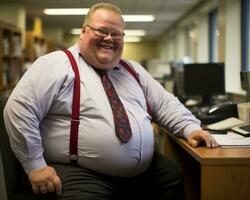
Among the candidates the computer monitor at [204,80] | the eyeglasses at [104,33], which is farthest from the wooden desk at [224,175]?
the computer monitor at [204,80]

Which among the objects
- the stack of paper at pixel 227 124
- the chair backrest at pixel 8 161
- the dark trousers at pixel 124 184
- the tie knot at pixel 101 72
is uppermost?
the tie knot at pixel 101 72

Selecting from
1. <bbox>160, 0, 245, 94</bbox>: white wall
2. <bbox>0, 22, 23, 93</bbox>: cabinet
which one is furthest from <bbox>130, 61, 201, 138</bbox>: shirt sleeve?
<bbox>0, 22, 23, 93</bbox>: cabinet

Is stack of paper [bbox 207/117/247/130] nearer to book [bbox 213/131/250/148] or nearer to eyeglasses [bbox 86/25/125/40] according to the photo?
book [bbox 213/131/250/148]

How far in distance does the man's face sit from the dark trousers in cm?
53

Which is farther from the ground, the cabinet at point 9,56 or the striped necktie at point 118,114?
the cabinet at point 9,56

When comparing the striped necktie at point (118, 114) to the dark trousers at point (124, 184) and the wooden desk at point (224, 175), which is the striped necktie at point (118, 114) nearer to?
the dark trousers at point (124, 184)

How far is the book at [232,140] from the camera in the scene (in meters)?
1.77

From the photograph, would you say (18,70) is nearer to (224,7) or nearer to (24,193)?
(224,7)

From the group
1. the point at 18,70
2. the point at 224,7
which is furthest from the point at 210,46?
the point at 18,70

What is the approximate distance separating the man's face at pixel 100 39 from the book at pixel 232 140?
674 millimetres

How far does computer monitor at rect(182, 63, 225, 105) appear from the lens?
151 inches

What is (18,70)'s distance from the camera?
6355 millimetres

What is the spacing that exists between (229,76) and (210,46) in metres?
1.97

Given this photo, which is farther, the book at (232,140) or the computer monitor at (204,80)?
the computer monitor at (204,80)
